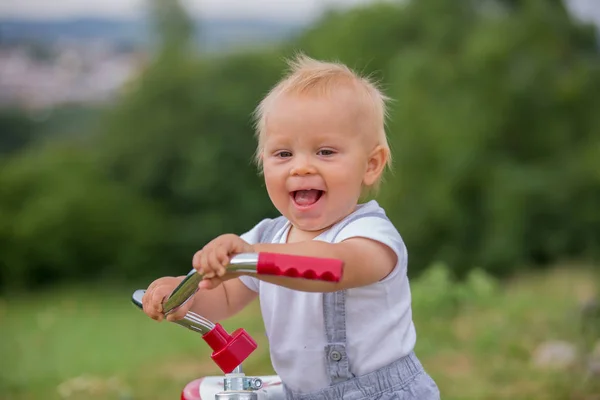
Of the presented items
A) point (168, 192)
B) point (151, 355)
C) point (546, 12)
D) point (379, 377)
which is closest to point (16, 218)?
point (168, 192)

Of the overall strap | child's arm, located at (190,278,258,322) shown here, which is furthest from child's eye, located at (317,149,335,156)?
child's arm, located at (190,278,258,322)

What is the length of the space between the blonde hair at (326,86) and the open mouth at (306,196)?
0.40 feet

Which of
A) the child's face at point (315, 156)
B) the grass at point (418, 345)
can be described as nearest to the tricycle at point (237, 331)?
the child's face at point (315, 156)

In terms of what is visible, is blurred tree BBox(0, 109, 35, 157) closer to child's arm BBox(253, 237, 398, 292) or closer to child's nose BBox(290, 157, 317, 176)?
child's nose BBox(290, 157, 317, 176)

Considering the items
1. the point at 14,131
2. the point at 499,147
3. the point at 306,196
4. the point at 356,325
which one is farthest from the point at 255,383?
the point at 14,131

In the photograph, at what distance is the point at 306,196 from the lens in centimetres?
137

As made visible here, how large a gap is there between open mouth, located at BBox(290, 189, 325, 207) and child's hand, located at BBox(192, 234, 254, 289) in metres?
0.24

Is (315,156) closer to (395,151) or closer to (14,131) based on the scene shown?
(395,151)

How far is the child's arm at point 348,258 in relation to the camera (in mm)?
1142

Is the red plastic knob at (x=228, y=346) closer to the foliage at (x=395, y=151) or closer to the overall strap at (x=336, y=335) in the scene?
the overall strap at (x=336, y=335)

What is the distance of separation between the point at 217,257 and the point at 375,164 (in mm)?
415

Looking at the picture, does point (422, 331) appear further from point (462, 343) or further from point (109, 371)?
point (109, 371)

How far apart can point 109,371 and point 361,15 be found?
2338 mm

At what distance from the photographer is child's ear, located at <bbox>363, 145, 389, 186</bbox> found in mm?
1406
